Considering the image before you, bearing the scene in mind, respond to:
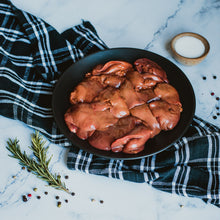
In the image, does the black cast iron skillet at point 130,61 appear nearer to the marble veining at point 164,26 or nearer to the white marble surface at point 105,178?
the white marble surface at point 105,178

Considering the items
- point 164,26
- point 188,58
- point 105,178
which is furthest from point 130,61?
point 105,178

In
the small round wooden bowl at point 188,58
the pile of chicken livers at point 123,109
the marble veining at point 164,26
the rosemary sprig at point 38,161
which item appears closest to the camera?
the pile of chicken livers at point 123,109

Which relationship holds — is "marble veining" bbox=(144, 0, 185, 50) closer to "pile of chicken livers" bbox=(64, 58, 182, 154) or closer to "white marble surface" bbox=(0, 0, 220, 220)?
"white marble surface" bbox=(0, 0, 220, 220)

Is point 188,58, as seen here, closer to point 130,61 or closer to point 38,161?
point 130,61

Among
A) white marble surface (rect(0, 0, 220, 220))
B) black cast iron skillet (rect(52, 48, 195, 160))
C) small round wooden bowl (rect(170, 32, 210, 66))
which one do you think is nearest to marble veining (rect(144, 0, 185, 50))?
white marble surface (rect(0, 0, 220, 220))

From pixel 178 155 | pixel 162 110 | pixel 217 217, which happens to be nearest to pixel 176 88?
pixel 162 110

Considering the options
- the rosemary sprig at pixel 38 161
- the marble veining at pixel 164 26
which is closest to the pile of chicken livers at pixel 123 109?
the rosemary sprig at pixel 38 161

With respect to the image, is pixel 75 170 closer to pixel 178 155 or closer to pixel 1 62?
pixel 178 155
